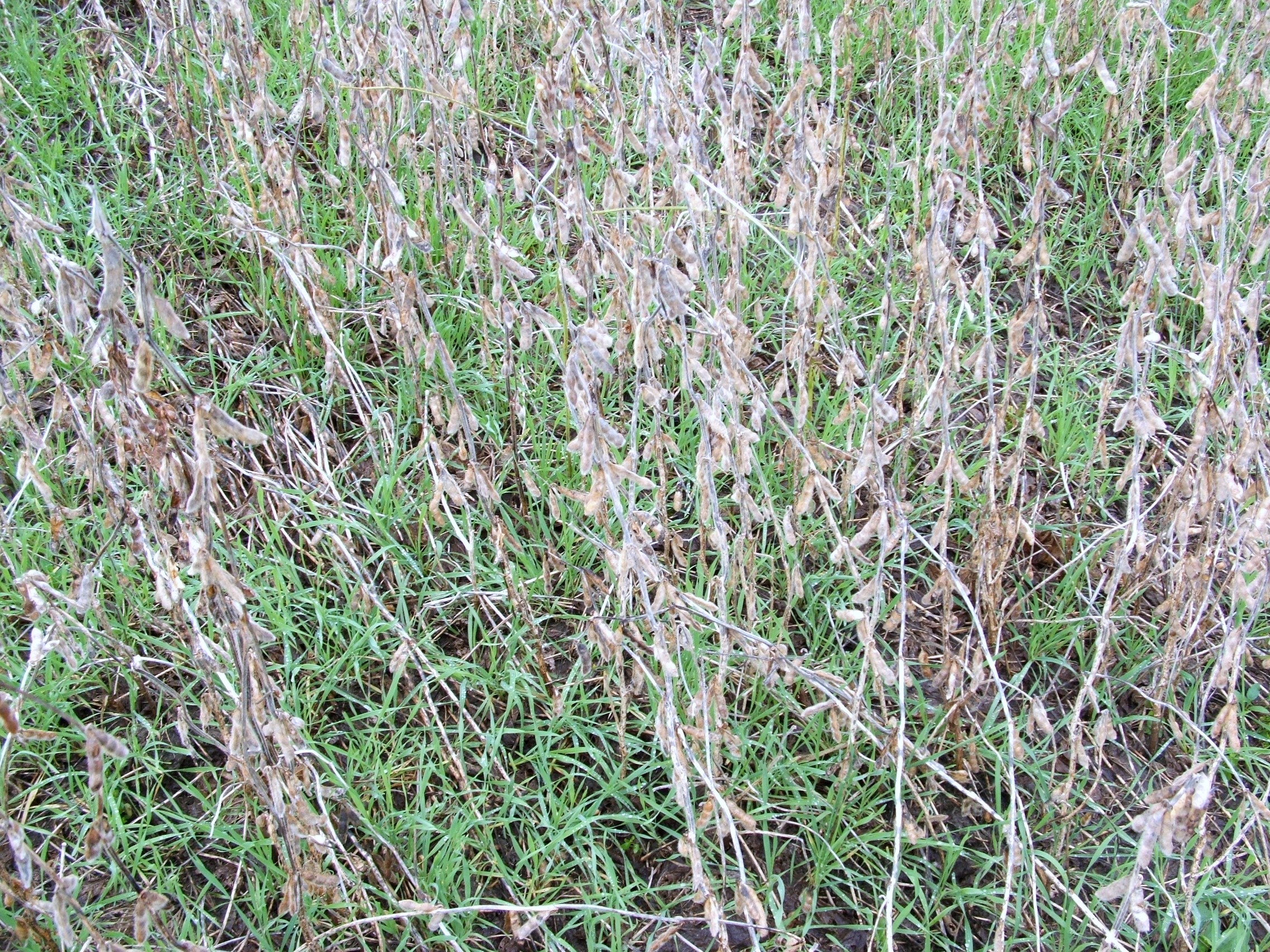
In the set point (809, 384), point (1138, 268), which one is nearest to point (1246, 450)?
point (1138, 268)

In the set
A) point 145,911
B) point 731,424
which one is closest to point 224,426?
point 145,911

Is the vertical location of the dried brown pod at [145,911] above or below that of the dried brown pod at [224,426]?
below

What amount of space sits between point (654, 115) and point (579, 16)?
0.23 m

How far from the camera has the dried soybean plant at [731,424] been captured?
171 cm

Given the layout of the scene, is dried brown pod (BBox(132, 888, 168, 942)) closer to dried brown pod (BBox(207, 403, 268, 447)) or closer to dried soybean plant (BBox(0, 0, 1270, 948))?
dried soybean plant (BBox(0, 0, 1270, 948))

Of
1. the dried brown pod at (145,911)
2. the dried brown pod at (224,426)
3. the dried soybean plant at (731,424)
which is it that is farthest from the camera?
the dried soybean plant at (731,424)

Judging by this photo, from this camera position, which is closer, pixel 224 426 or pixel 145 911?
pixel 224 426

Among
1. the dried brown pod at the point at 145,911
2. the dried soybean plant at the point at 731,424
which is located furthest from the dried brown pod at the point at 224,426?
the dried brown pod at the point at 145,911

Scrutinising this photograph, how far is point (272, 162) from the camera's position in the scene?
2389mm

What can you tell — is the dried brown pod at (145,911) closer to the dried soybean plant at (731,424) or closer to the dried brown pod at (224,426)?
the dried soybean plant at (731,424)

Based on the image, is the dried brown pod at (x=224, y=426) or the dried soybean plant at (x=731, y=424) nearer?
the dried brown pod at (x=224, y=426)

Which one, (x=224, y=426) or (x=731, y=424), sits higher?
(x=224, y=426)

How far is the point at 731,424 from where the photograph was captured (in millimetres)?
1862

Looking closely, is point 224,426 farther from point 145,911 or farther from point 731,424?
point 731,424
